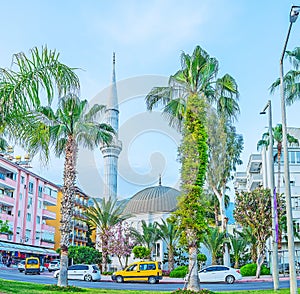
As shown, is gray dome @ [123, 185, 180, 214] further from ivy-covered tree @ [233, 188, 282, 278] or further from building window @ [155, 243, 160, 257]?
ivy-covered tree @ [233, 188, 282, 278]

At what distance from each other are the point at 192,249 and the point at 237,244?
26.9m

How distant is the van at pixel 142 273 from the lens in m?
38.7

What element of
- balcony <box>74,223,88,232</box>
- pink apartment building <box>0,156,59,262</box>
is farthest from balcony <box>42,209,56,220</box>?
balcony <box>74,223,88,232</box>

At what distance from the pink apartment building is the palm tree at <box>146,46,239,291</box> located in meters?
41.4

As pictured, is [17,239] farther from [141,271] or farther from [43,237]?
[141,271]

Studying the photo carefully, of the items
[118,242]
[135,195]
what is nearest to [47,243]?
[135,195]

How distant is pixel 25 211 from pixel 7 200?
6.77 metres

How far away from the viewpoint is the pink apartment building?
6456 cm

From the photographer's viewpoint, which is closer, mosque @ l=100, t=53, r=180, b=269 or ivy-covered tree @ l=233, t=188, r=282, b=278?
ivy-covered tree @ l=233, t=188, r=282, b=278

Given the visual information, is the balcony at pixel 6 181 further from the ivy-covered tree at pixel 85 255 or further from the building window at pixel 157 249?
the building window at pixel 157 249

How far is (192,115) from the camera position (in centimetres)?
2283

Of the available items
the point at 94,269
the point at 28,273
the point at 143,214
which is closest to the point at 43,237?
the point at 143,214

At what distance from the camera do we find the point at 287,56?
35531mm

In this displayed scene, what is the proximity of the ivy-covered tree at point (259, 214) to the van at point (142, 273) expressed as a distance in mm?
7948
